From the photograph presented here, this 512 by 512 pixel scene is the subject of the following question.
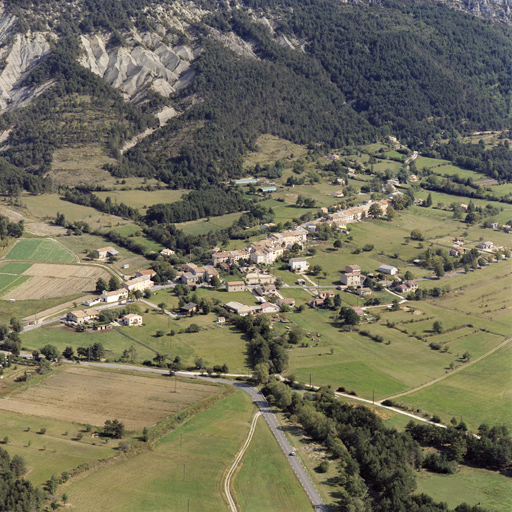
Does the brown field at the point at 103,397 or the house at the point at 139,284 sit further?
the house at the point at 139,284

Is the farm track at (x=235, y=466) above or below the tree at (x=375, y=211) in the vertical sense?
below

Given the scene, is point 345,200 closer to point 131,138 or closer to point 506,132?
point 131,138

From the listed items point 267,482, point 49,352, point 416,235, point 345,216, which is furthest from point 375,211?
point 267,482

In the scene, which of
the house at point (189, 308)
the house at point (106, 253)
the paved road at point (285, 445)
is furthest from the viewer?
the house at point (106, 253)

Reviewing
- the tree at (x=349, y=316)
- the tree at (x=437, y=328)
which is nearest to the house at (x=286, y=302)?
the tree at (x=349, y=316)

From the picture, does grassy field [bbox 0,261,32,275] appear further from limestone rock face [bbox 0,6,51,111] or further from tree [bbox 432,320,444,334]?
limestone rock face [bbox 0,6,51,111]

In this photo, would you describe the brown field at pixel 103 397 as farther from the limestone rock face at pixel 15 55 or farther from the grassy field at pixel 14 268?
the limestone rock face at pixel 15 55

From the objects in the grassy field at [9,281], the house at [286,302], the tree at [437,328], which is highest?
the tree at [437,328]
